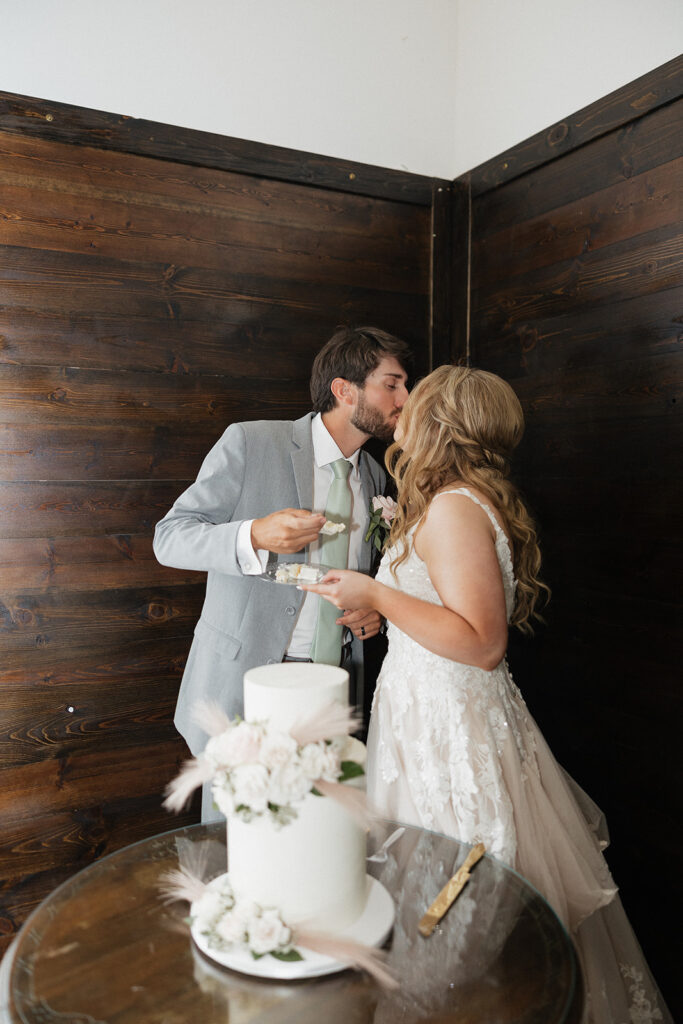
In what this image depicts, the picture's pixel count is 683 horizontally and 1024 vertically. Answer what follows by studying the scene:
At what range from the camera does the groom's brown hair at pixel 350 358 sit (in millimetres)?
2441

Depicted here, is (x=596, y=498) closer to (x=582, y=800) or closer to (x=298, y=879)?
Result: (x=582, y=800)

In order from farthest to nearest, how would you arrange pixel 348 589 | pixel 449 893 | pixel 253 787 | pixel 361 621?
pixel 361 621, pixel 348 589, pixel 449 893, pixel 253 787

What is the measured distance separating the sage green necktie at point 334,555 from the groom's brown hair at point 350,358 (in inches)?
10.4

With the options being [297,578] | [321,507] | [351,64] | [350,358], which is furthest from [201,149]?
[297,578]

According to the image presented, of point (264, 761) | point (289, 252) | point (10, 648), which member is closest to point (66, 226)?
point (289, 252)

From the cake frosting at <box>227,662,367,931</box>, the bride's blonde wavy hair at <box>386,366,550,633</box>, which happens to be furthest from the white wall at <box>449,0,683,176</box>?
the cake frosting at <box>227,662,367,931</box>

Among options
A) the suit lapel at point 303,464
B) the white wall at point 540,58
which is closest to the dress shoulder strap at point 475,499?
the suit lapel at point 303,464

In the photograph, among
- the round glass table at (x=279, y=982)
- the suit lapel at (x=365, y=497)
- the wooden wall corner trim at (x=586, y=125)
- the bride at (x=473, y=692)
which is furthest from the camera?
the suit lapel at (x=365, y=497)

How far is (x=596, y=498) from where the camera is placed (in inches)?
92.1

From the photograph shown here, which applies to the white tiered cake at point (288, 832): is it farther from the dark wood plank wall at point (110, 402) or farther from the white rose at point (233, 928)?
the dark wood plank wall at point (110, 402)

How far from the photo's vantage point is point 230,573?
2121 mm

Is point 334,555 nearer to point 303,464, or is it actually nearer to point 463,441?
point 303,464

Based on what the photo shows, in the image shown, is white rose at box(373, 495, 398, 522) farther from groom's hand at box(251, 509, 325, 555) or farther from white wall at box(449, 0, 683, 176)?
white wall at box(449, 0, 683, 176)

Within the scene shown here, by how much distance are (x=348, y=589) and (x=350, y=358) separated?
3.12 ft
